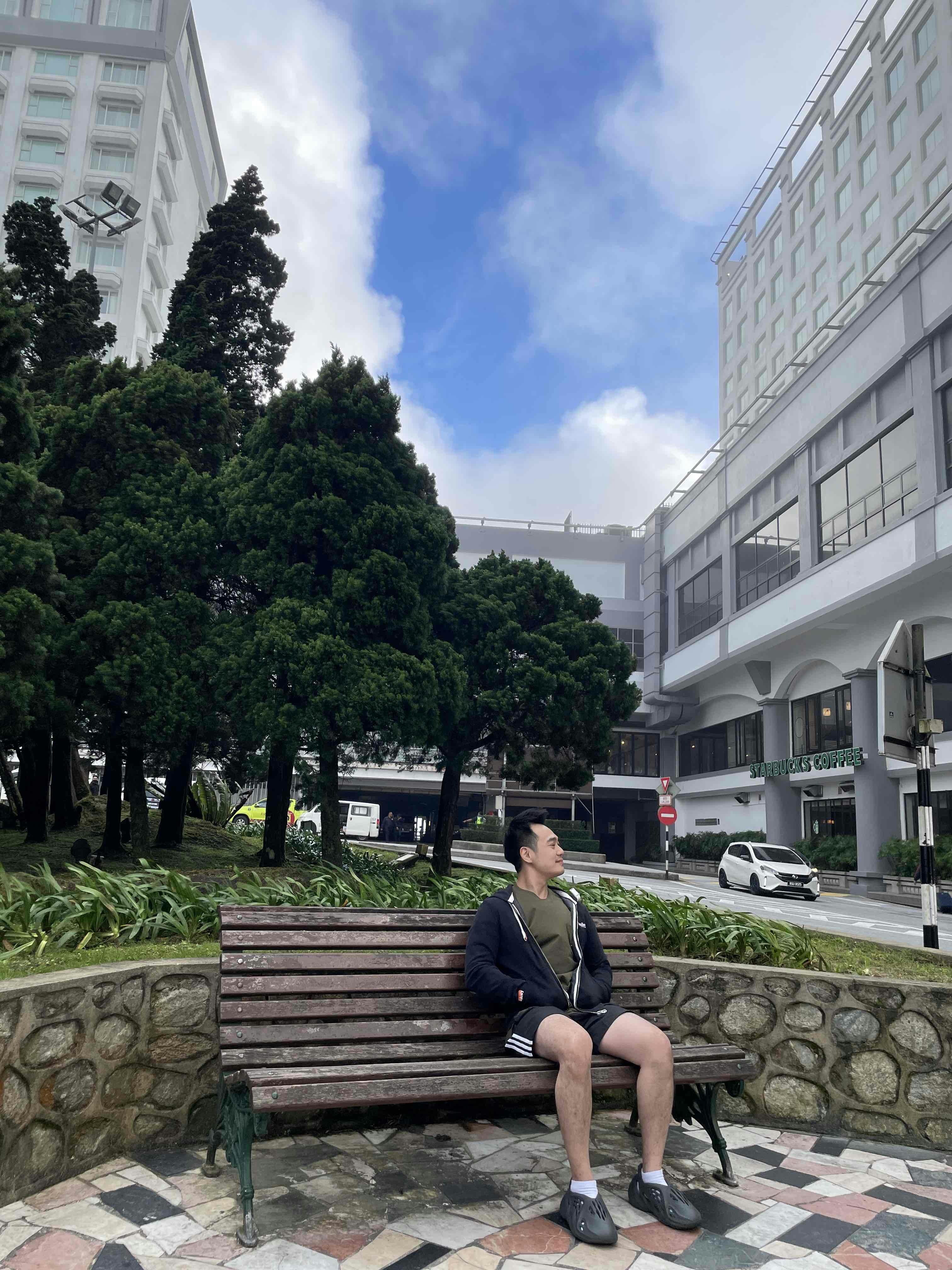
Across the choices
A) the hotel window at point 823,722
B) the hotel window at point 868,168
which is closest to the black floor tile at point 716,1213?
the hotel window at point 823,722

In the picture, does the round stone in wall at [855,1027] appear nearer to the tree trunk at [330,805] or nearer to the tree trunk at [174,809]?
the tree trunk at [330,805]

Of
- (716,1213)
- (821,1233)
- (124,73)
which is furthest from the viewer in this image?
(124,73)

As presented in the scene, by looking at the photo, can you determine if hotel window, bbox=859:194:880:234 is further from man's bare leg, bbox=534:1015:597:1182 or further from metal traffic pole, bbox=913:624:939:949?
man's bare leg, bbox=534:1015:597:1182

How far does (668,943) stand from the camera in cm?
580

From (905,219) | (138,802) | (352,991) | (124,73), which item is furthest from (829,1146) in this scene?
(124,73)

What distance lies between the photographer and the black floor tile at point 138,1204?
3.31 metres

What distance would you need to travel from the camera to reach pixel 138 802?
1333 cm

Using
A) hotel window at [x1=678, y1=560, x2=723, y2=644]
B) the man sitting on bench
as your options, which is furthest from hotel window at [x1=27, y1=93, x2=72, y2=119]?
the man sitting on bench

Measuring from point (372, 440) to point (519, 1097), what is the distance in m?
11.2

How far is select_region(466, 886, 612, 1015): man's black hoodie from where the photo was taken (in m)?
3.79

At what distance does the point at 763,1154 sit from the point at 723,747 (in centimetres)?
3995

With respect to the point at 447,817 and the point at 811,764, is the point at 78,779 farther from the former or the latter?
the point at 811,764

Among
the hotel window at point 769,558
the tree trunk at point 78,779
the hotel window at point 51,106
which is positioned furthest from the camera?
the hotel window at point 51,106

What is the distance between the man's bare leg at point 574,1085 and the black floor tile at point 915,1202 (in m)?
1.37
